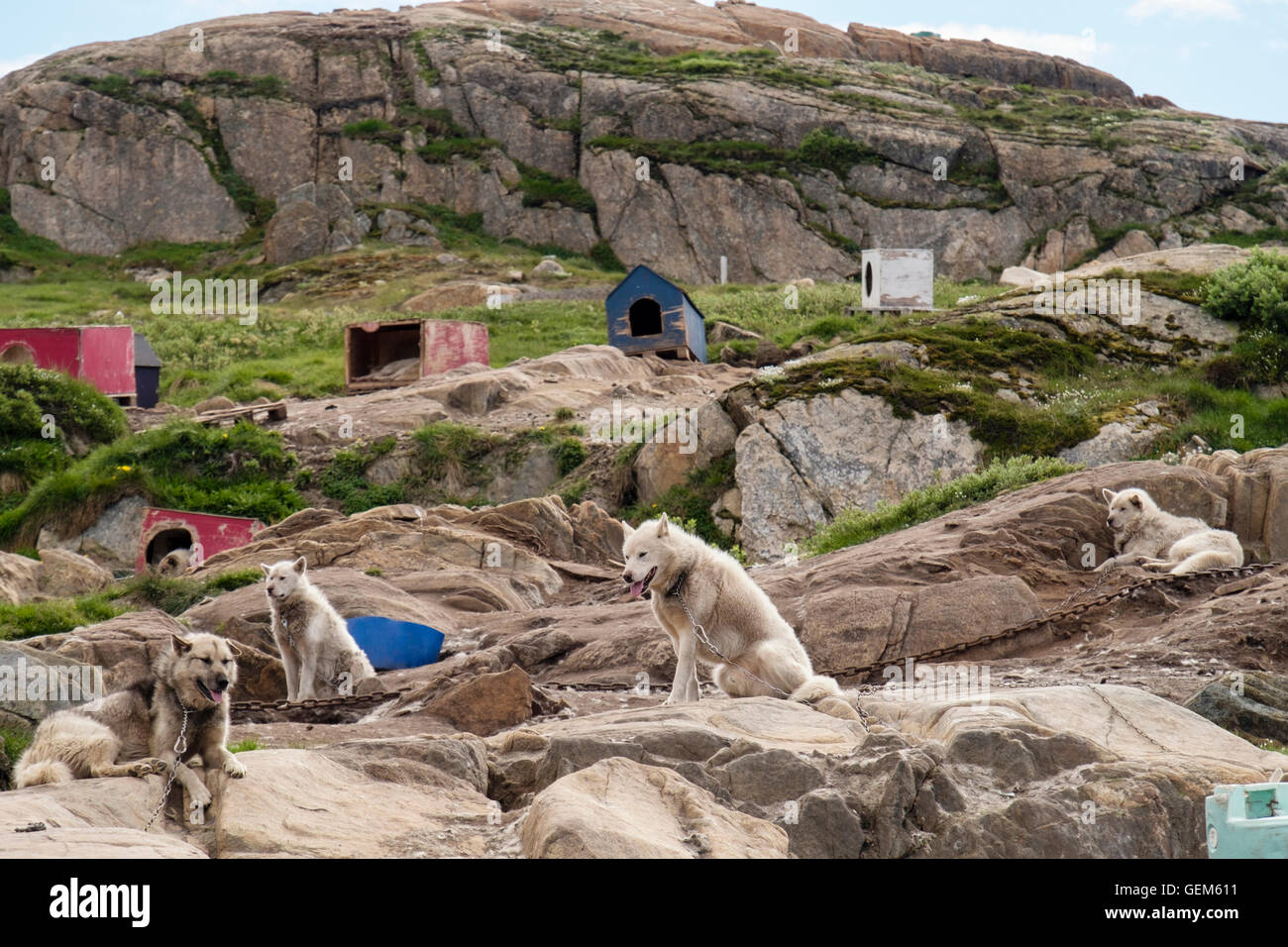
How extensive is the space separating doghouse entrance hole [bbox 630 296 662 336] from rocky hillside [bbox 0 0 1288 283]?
80.9 feet

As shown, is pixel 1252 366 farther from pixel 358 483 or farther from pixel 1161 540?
pixel 358 483

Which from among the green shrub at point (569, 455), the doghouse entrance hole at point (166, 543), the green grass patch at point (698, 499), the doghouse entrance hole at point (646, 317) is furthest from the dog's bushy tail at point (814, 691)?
the doghouse entrance hole at point (646, 317)

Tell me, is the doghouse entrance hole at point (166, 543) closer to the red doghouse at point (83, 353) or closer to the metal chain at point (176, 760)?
the red doghouse at point (83, 353)

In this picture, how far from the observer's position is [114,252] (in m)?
60.6

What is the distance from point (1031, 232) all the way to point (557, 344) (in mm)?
32998

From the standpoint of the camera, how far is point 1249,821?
4.82m

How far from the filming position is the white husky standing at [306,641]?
36.8 feet

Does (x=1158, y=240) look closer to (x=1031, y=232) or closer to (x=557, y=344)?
(x=1031, y=232)

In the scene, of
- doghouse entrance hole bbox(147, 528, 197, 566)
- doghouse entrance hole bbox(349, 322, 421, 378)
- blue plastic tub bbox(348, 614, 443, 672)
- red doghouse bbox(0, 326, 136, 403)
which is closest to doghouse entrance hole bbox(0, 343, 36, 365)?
red doghouse bbox(0, 326, 136, 403)

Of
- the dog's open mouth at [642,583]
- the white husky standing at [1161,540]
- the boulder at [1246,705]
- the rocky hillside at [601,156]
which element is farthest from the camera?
the rocky hillside at [601,156]

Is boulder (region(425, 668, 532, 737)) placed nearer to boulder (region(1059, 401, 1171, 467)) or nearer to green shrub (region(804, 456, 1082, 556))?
green shrub (region(804, 456, 1082, 556))

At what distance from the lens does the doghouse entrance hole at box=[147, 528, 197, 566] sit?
2158 centimetres

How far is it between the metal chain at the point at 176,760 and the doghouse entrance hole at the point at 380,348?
27317 millimetres
